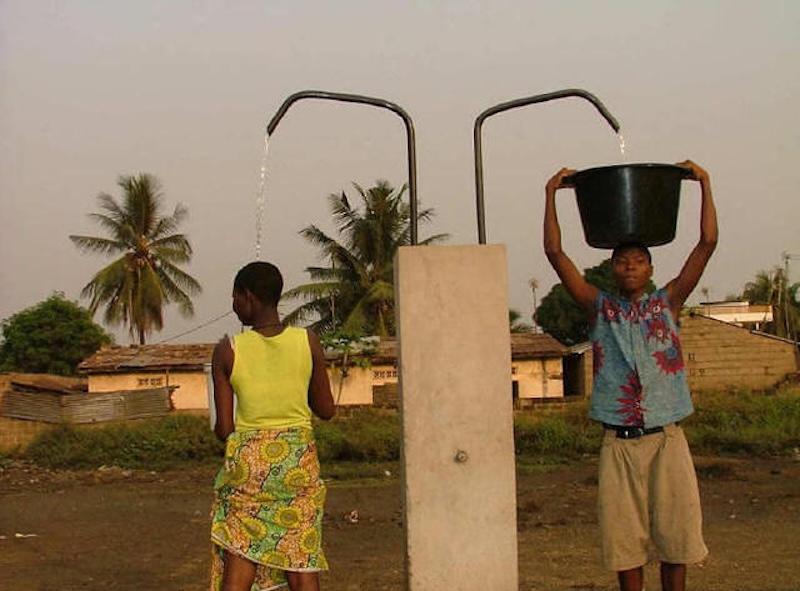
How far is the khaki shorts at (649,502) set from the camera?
3727mm

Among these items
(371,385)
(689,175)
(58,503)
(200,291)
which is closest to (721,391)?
(371,385)

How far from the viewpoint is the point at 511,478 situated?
4.19 meters

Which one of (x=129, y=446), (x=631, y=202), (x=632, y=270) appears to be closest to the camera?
(x=632, y=270)

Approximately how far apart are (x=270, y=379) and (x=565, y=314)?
37.7 metres

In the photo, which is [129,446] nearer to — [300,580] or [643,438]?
[300,580]

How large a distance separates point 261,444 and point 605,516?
1.27 metres

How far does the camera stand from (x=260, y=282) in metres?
3.79

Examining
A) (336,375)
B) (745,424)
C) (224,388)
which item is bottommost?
(745,424)

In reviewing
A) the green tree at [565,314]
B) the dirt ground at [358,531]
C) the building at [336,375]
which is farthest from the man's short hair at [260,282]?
the green tree at [565,314]

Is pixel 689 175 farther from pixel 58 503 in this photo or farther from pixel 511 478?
pixel 58 503

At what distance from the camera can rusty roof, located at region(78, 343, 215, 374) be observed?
2428 centimetres

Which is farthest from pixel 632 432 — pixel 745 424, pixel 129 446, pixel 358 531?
pixel 129 446

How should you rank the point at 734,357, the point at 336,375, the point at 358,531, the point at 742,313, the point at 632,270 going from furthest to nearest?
the point at 742,313
the point at 734,357
the point at 336,375
the point at 358,531
the point at 632,270

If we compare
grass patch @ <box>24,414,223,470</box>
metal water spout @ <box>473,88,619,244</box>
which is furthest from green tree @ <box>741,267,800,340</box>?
metal water spout @ <box>473,88,619,244</box>
